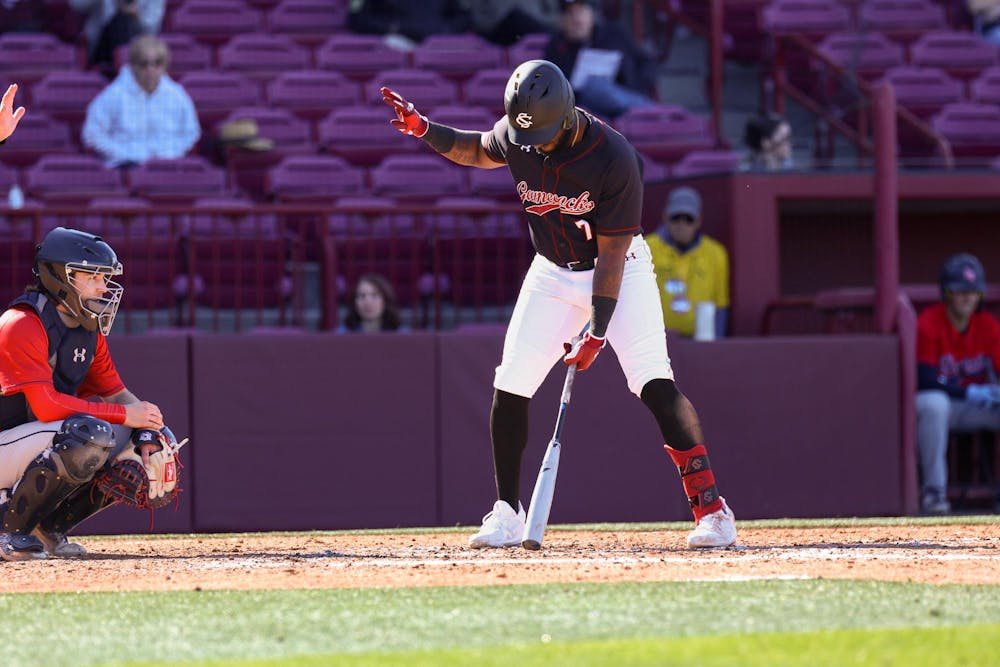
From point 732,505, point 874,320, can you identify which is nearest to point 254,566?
point 732,505

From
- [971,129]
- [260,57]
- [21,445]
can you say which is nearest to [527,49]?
[260,57]

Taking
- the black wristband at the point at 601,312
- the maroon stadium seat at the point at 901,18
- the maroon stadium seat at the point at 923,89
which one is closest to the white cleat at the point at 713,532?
the black wristband at the point at 601,312

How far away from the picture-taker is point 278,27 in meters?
13.7

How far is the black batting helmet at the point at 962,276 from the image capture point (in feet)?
32.1

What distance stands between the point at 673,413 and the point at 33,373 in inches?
103

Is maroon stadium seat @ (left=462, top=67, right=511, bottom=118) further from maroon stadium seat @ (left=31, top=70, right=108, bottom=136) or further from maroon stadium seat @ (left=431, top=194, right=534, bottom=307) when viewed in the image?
maroon stadium seat @ (left=31, top=70, right=108, bottom=136)

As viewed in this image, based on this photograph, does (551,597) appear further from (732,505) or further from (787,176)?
(787,176)

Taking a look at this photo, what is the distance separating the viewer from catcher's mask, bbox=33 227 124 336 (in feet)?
21.5

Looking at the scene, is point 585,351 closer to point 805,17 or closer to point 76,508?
point 76,508

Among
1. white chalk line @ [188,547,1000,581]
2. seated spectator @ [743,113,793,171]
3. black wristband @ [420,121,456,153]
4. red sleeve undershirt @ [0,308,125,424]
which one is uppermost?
seated spectator @ [743,113,793,171]

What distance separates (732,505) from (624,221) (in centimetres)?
359

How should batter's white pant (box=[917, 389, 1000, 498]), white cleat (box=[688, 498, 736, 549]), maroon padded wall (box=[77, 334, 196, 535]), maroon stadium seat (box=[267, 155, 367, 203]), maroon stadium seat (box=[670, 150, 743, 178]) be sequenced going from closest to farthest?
1. white cleat (box=[688, 498, 736, 549])
2. maroon padded wall (box=[77, 334, 196, 535])
3. batter's white pant (box=[917, 389, 1000, 498])
4. maroon stadium seat (box=[267, 155, 367, 203])
5. maroon stadium seat (box=[670, 150, 743, 178])

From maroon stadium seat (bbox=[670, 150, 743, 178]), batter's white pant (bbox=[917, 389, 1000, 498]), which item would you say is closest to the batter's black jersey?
batter's white pant (bbox=[917, 389, 1000, 498])

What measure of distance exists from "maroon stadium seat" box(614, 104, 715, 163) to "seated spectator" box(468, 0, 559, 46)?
2.09 metres
